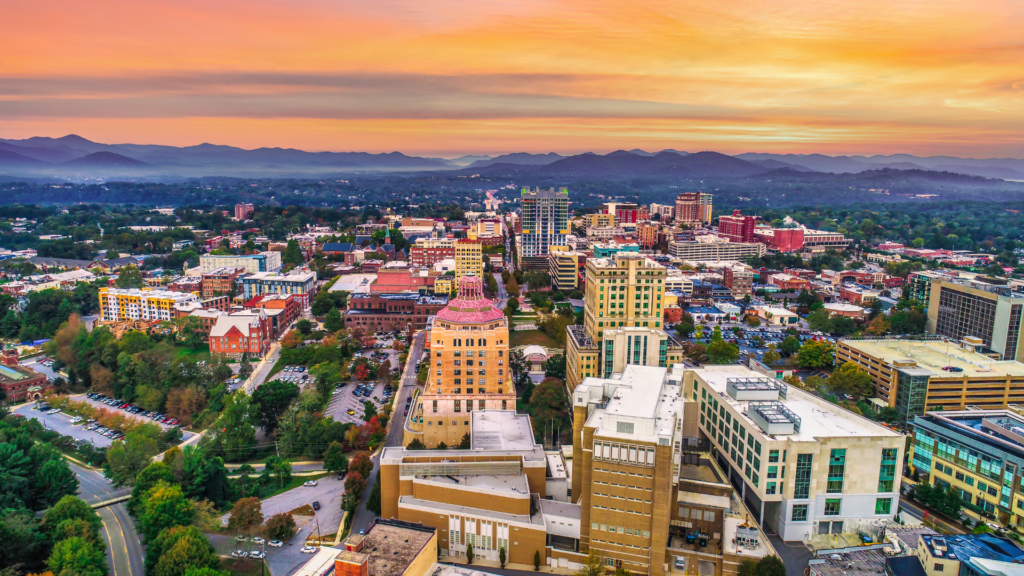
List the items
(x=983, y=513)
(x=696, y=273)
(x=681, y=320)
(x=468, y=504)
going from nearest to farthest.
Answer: (x=468, y=504) → (x=983, y=513) → (x=681, y=320) → (x=696, y=273)

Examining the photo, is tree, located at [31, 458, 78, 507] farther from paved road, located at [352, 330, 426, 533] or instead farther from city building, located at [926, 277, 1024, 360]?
city building, located at [926, 277, 1024, 360]

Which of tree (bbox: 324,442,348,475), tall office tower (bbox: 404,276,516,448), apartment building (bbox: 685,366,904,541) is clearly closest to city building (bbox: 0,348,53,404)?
tree (bbox: 324,442,348,475)

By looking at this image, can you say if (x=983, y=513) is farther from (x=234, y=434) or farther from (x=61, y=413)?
(x=61, y=413)

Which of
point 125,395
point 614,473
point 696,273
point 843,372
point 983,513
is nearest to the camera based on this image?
point 614,473

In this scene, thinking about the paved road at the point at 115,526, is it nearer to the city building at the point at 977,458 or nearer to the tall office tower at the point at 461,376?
the tall office tower at the point at 461,376

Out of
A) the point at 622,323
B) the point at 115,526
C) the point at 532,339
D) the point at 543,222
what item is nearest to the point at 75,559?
the point at 115,526

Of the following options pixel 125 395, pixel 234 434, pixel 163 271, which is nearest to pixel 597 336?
pixel 234 434
